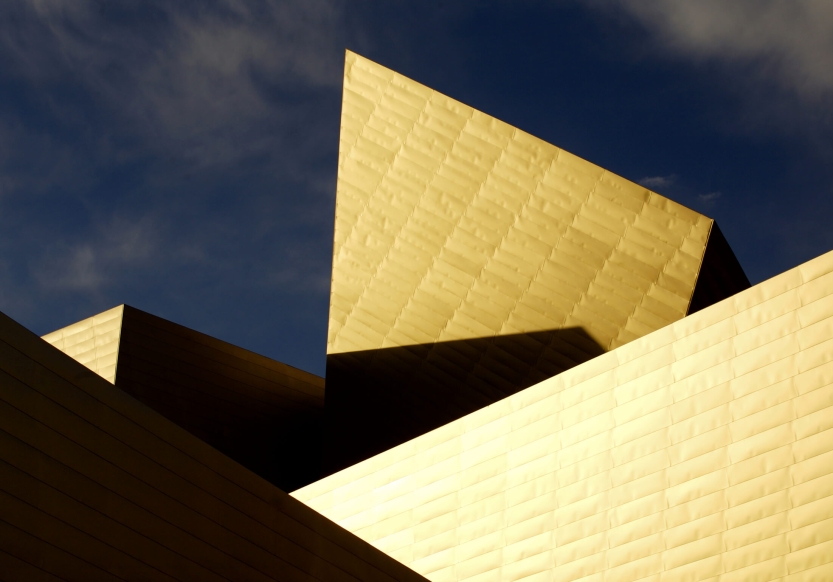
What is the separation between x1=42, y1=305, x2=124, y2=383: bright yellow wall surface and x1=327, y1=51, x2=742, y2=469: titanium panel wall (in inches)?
176

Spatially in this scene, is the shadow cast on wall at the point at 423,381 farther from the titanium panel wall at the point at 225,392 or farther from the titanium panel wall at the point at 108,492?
→ the titanium panel wall at the point at 108,492

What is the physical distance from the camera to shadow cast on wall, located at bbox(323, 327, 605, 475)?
1565 cm

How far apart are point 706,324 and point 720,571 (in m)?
2.83

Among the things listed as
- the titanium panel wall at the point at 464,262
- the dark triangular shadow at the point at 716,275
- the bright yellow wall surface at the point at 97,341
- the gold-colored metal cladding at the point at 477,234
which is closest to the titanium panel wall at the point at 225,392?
the bright yellow wall surface at the point at 97,341

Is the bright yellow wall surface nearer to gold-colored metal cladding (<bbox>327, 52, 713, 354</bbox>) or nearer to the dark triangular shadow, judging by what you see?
gold-colored metal cladding (<bbox>327, 52, 713, 354</bbox>)

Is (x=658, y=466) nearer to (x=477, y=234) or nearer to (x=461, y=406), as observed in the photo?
(x=461, y=406)

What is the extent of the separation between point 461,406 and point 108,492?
34.5ft

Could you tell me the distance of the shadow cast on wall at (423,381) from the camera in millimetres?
15648

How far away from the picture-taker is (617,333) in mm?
15133

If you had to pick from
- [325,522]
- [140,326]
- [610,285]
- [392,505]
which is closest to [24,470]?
[325,522]

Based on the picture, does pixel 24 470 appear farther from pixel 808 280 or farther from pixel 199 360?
pixel 199 360

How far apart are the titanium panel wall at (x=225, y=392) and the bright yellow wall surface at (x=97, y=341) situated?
0.04 metres

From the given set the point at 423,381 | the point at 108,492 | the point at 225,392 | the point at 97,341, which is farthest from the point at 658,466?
the point at 97,341

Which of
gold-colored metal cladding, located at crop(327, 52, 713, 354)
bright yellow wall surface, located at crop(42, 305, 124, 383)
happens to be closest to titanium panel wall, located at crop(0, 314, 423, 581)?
gold-colored metal cladding, located at crop(327, 52, 713, 354)
